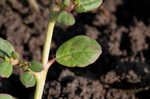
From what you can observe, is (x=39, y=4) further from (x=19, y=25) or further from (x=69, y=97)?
(x=69, y=97)

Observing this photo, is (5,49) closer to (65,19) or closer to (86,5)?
(65,19)

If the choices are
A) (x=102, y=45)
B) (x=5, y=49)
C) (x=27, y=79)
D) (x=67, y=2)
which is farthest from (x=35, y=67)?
(x=102, y=45)

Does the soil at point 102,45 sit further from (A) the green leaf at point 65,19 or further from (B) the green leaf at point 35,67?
(A) the green leaf at point 65,19

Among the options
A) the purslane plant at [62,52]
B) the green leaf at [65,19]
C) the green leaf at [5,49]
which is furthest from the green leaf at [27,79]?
the green leaf at [65,19]

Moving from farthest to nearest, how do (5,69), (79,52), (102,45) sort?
(102,45)
(79,52)
(5,69)

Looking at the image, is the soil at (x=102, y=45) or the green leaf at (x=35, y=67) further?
the soil at (x=102, y=45)

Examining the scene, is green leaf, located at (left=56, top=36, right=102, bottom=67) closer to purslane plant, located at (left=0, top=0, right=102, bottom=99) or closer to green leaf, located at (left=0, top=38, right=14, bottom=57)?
purslane plant, located at (left=0, top=0, right=102, bottom=99)

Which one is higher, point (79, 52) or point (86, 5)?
point (86, 5)
